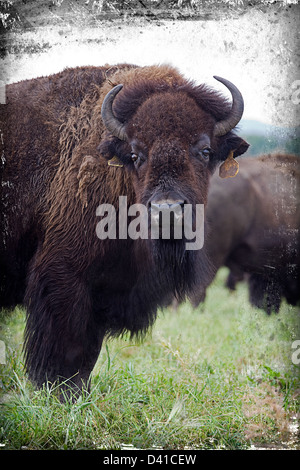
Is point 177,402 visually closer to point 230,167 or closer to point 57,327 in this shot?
point 57,327

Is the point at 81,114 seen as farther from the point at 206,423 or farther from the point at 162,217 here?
the point at 206,423

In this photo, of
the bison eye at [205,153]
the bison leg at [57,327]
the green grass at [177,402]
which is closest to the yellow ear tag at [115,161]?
the bison eye at [205,153]

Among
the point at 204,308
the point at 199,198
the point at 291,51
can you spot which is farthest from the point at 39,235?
the point at 204,308

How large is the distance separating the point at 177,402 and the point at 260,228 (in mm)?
3295

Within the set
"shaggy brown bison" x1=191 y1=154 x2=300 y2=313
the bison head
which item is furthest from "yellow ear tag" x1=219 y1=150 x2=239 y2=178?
"shaggy brown bison" x1=191 y1=154 x2=300 y2=313

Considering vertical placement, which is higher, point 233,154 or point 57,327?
point 233,154

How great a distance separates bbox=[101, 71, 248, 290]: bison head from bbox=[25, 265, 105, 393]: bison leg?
2.72 ft

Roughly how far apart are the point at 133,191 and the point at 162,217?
0.76m

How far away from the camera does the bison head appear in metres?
4.07

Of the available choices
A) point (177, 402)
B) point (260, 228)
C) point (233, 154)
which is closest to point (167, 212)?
point (233, 154)

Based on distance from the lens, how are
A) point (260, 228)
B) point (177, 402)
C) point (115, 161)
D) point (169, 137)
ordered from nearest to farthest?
point (169, 137)
point (177, 402)
point (115, 161)
point (260, 228)

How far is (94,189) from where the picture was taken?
4.57 meters
